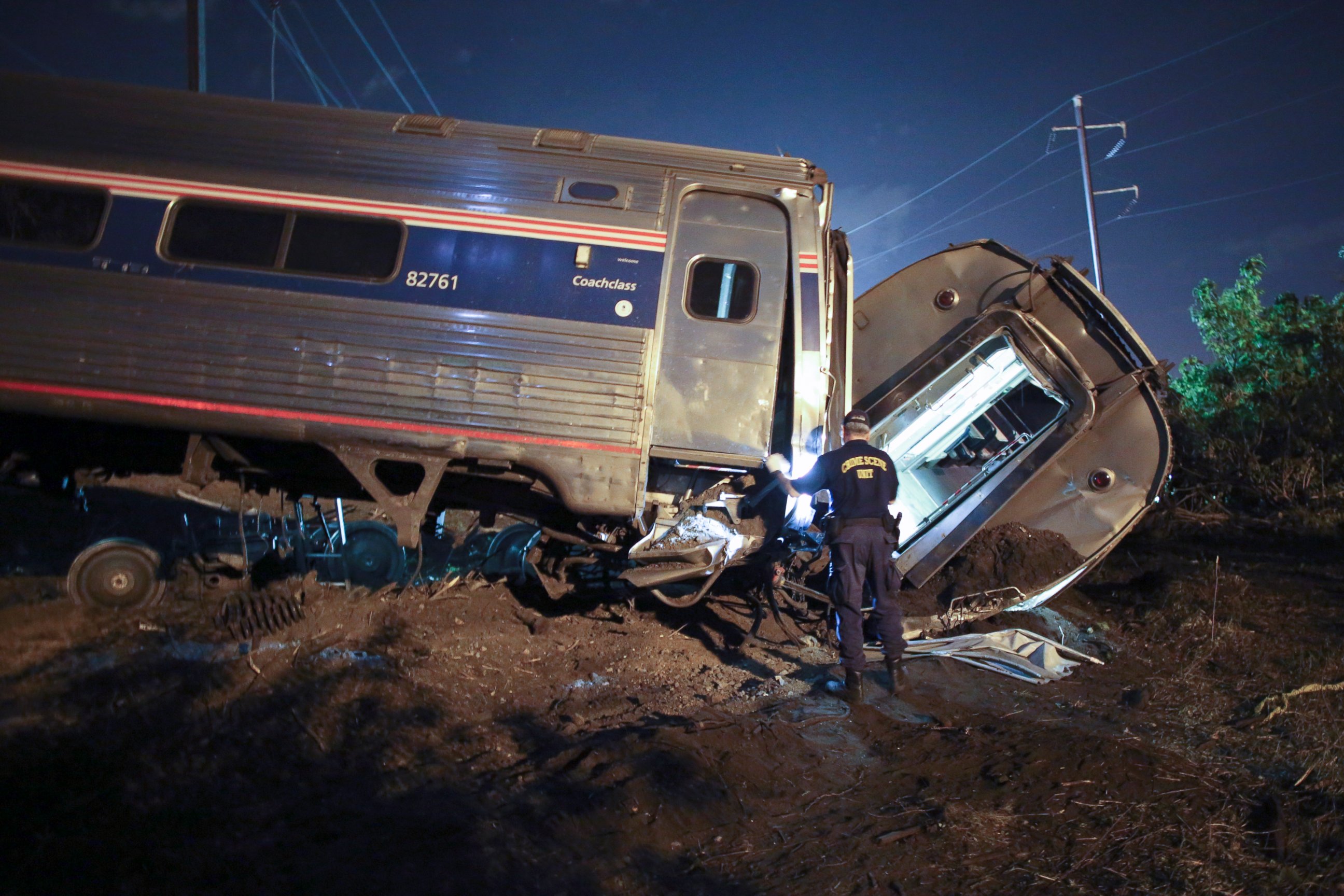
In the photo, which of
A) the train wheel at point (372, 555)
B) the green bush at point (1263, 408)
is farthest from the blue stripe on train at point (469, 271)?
the green bush at point (1263, 408)

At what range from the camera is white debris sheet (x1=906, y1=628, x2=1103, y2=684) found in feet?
18.0

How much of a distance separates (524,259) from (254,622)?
3.08m

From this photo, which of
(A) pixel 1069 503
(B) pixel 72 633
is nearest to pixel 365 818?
(B) pixel 72 633

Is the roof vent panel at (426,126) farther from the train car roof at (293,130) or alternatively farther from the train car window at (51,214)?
the train car window at (51,214)

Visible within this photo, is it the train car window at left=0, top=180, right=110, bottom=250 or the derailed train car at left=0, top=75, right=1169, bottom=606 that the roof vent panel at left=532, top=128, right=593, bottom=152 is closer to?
the derailed train car at left=0, top=75, right=1169, bottom=606

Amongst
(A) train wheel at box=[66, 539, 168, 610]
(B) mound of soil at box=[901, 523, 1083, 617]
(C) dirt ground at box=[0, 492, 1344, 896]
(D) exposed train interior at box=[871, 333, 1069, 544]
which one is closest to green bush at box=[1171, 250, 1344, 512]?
(D) exposed train interior at box=[871, 333, 1069, 544]

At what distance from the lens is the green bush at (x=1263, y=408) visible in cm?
983

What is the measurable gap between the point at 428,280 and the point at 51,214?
270 cm

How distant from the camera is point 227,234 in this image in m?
5.43

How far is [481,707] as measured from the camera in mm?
4531

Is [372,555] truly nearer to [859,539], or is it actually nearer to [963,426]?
[859,539]

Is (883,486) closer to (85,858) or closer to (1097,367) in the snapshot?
(1097,367)

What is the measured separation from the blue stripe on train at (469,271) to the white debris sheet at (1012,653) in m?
3.23

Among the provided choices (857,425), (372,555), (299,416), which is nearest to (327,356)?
(299,416)
